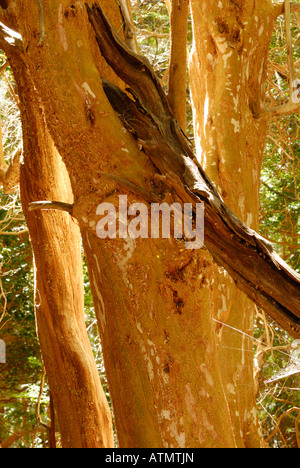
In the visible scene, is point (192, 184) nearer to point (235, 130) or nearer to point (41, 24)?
point (41, 24)

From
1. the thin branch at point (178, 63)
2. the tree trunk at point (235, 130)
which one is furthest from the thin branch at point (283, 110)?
the thin branch at point (178, 63)

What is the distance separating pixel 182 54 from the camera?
5.34ft

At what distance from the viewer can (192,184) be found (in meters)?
1.36

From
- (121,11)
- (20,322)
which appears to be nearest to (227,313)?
(121,11)

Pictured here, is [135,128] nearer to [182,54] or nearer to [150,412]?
[182,54]

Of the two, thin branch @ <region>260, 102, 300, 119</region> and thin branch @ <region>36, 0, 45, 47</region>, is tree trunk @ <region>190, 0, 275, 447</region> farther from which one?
thin branch @ <region>36, 0, 45, 47</region>

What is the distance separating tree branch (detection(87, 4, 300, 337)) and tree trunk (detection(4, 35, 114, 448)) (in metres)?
1.26

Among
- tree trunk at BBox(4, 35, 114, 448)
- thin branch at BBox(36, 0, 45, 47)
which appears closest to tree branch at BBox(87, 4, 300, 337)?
thin branch at BBox(36, 0, 45, 47)

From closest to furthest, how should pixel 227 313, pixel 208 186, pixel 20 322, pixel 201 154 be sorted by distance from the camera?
pixel 208 186 < pixel 227 313 < pixel 201 154 < pixel 20 322

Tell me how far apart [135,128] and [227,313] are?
1106mm

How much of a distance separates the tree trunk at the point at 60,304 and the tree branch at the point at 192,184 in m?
1.26

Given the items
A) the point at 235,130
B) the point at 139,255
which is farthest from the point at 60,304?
the point at 139,255

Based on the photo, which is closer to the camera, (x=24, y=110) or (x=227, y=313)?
(x=227, y=313)

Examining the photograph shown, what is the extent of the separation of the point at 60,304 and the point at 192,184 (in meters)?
1.68
